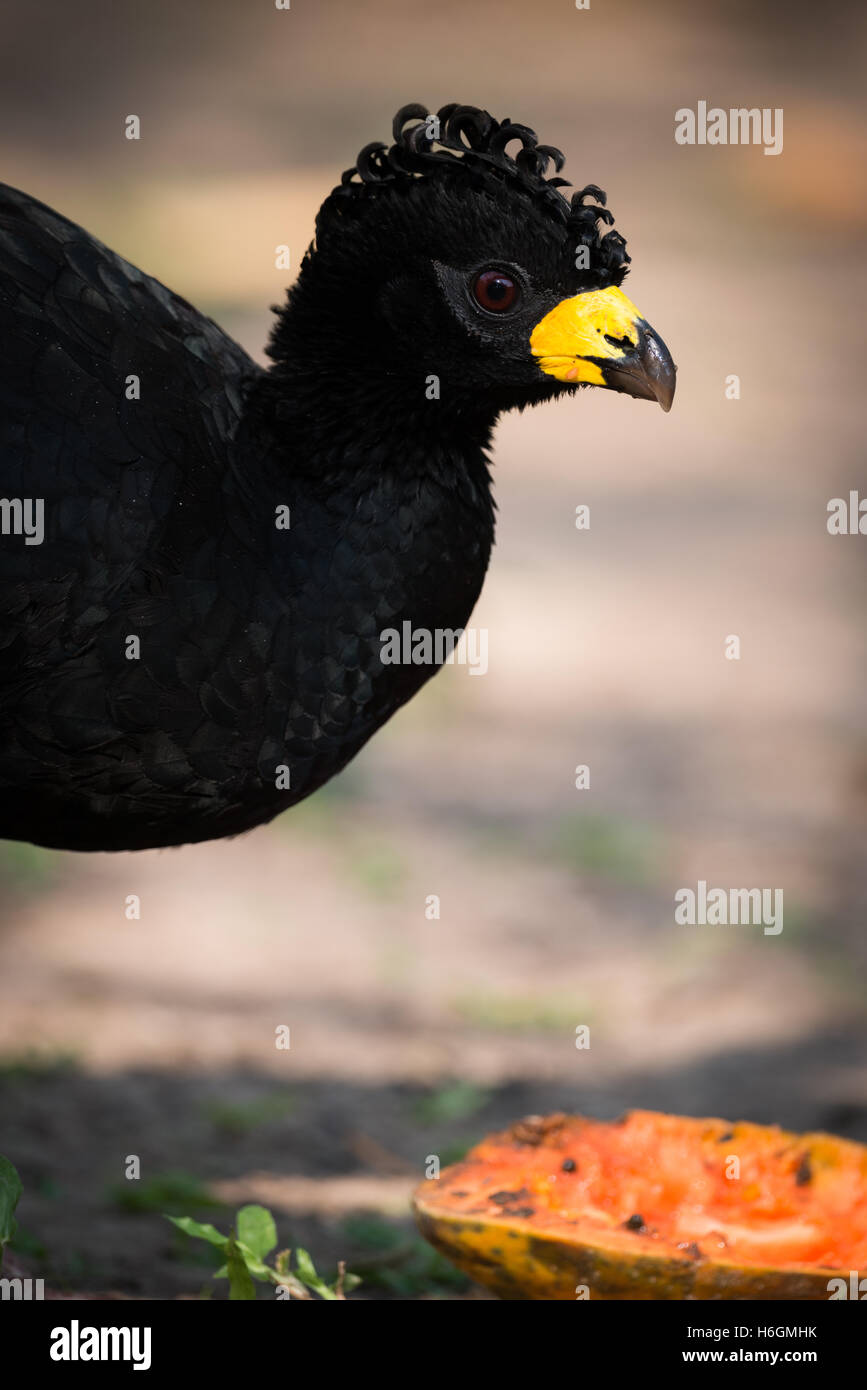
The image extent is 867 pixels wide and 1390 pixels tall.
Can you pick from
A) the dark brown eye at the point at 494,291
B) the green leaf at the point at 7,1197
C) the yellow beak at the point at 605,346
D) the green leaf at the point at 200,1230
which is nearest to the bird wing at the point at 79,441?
the dark brown eye at the point at 494,291

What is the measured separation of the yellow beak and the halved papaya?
5.17 feet

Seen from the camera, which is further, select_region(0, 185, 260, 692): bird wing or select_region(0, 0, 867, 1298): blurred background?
select_region(0, 0, 867, 1298): blurred background

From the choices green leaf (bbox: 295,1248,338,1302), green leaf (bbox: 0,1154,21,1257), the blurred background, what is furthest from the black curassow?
the blurred background

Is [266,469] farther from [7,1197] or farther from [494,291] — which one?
[7,1197]

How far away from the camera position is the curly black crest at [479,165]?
9.57 ft

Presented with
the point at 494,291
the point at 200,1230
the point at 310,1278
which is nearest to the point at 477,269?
the point at 494,291

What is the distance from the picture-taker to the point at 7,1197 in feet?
9.37

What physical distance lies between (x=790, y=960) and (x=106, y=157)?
6007mm

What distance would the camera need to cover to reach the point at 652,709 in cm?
702

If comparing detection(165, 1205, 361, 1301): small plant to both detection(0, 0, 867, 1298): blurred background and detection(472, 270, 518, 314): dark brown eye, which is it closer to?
detection(0, 0, 867, 1298): blurred background

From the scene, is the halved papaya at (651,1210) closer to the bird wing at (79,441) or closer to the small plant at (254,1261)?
the small plant at (254,1261)

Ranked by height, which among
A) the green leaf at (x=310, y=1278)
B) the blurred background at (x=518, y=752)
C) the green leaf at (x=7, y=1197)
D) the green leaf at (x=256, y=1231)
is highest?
the blurred background at (x=518, y=752)

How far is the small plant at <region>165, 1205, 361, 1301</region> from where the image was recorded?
300 centimetres

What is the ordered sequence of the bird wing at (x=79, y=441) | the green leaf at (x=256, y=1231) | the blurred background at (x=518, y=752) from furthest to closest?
1. the blurred background at (x=518, y=752)
2. the green leaf at (x=256, y=1231)
3. the bird wing at (x=79, y=441)
